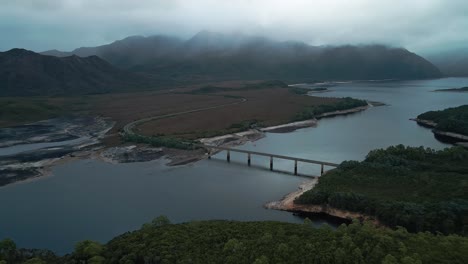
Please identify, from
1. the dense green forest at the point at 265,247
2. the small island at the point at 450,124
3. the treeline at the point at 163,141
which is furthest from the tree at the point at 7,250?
the small island at the point at 450,124

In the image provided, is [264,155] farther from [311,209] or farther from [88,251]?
[88,251]

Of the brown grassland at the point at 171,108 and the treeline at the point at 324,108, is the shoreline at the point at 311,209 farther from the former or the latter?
the treeline at the point at 324,108

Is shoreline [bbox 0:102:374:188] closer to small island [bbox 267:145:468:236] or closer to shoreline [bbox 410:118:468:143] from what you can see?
small island [bbox 267:145:468:236]

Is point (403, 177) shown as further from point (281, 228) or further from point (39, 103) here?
point (39, 103)

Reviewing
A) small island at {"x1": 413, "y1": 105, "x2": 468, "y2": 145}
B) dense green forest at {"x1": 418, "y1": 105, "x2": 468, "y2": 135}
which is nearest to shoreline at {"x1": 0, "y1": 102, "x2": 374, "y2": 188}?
small island at {"x1": 413, "y1": 105, "x2": 468, "y2": 145}

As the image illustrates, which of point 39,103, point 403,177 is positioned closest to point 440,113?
point 403,177

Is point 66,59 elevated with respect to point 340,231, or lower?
elevated
